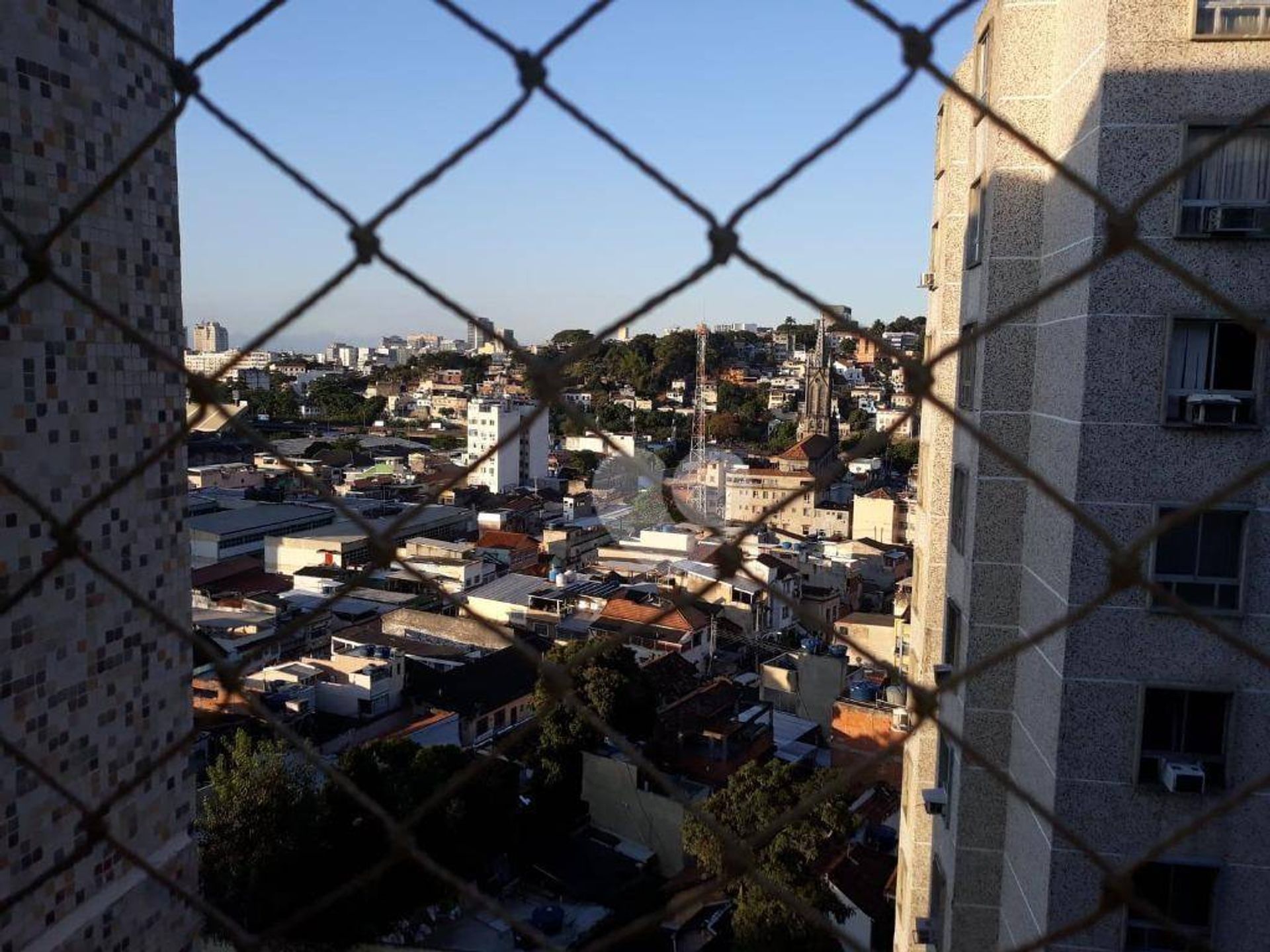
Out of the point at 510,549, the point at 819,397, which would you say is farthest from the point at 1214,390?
the point at 819,397

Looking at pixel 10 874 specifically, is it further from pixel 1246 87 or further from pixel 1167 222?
pixel 1246 87

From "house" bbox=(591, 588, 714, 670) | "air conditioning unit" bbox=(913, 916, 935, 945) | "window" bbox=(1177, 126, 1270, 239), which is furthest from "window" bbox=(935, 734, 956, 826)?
"house" bbox=(591, 588, 714, 670)

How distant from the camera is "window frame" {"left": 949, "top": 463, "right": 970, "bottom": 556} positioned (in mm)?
2641

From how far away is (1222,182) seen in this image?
1931 millimetres

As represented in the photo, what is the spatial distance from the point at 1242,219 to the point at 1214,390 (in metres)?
0.32

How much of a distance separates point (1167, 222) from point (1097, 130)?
0.73ft

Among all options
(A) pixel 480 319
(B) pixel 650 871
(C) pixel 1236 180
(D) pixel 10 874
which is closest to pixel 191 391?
(A) pixel 480 319

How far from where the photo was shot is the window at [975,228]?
2.59 meters

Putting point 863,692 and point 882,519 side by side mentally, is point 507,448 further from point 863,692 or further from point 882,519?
point 863,692

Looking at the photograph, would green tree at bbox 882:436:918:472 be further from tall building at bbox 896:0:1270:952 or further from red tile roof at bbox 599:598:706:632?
tall building at bbox 896:0:1270:952

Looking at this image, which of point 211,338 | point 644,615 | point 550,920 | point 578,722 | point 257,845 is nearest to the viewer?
point 257,845

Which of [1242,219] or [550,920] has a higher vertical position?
[1242,219]

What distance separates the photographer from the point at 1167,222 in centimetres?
195

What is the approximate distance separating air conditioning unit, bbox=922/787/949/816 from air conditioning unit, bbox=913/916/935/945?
378 mm
